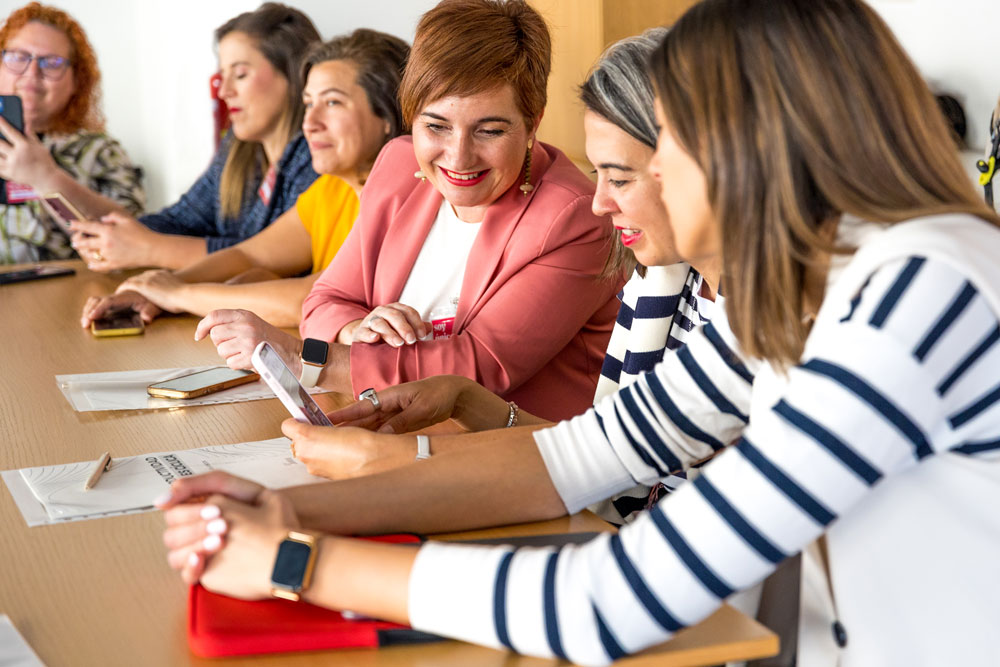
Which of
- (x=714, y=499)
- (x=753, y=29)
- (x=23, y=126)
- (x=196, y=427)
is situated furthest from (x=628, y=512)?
(x=23, y=126)

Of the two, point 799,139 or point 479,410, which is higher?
point 799,139

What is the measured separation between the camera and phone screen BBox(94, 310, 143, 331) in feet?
6.68

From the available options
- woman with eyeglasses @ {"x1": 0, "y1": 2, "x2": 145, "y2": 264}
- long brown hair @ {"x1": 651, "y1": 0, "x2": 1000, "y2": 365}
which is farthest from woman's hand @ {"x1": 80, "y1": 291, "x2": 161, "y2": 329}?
long brown hair @ {"x1": 651, "y1": 0, "x2": 1000, "y2": 365}

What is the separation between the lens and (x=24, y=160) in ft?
9.09

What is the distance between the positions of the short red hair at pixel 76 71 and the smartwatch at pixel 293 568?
2.90m

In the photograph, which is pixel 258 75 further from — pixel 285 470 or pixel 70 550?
pixel 70 550

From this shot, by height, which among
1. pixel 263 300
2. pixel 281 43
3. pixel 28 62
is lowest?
pixel 263 300

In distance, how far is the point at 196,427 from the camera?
4.58 ft

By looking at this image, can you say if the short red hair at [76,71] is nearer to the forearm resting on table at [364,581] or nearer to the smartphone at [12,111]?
the smartphone at [12,111]

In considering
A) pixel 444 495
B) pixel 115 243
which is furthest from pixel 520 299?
pixel 115 243

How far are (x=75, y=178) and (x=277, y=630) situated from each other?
2707 mm

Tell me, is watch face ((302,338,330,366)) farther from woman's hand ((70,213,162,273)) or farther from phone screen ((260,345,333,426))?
woman's hand ((70,213,162,273))

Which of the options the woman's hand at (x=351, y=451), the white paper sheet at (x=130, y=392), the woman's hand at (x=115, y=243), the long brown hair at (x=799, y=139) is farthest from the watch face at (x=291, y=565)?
the woman's hand at (x=115, y=243)

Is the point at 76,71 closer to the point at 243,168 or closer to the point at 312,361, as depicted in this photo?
the point at 243,168
